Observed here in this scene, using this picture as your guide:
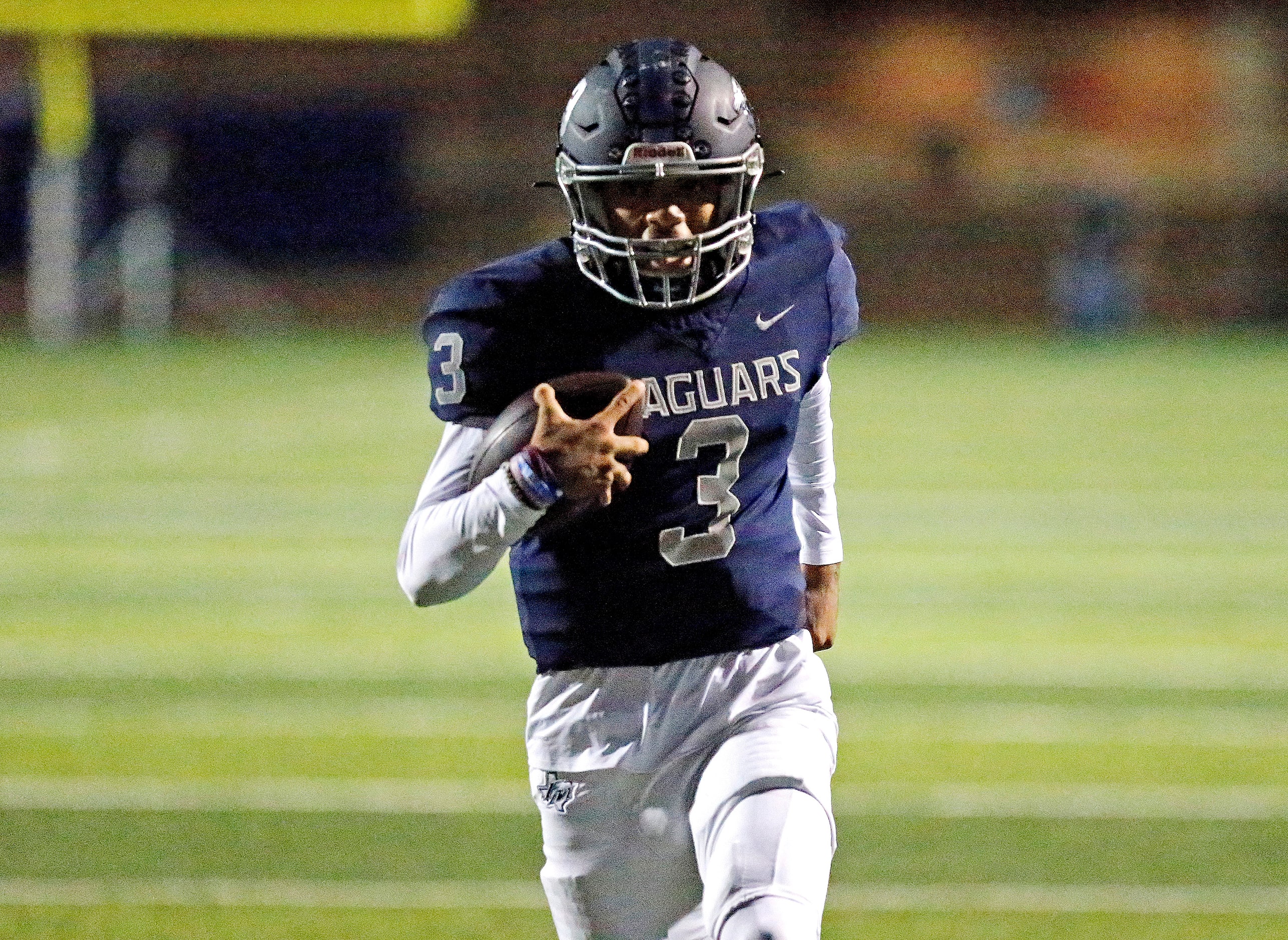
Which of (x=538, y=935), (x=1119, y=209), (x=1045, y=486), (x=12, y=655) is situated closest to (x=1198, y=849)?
(x=538, y=935)

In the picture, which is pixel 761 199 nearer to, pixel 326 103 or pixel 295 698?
pixel 326 103

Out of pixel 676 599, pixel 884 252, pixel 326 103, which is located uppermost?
pixel 676 599

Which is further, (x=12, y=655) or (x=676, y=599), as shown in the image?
(x=12, y=655)

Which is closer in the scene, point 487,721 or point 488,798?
point 488,798

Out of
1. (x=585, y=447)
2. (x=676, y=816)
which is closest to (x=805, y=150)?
(x=676, y=816)

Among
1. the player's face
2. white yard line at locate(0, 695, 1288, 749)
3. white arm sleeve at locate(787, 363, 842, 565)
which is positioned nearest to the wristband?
the player's face

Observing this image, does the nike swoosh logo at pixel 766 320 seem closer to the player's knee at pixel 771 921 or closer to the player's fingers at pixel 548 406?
the player's fingers at pixel 548 406

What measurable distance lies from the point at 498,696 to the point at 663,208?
11.7 feet

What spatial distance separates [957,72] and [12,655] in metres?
18.7

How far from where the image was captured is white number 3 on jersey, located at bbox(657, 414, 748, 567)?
299 centimetres

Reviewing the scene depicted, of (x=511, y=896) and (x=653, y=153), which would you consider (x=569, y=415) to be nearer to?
(x=653, y=153)

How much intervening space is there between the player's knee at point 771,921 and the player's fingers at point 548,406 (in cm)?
63

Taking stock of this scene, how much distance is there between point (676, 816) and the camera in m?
2.90

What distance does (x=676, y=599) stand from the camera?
Result: 9.78ft
